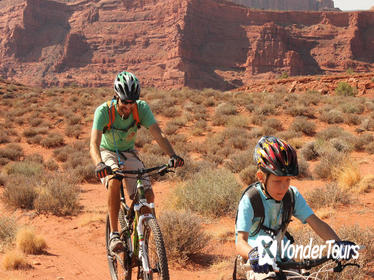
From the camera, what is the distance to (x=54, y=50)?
292 ft

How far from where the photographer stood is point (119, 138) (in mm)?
3838

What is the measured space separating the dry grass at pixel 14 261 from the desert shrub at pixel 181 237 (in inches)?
77.6

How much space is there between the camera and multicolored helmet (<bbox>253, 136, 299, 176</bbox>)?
2.28 meters

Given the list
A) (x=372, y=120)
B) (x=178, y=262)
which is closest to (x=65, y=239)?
(x=178, y=262)

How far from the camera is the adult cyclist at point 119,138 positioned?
3461mm

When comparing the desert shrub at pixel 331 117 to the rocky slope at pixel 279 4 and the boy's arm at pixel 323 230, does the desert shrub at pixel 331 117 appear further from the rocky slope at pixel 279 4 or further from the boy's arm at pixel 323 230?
the rocky slope at pixel 279 4

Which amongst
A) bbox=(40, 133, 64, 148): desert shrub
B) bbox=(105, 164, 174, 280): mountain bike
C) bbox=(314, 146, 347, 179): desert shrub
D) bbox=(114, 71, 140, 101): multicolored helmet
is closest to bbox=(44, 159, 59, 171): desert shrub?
bbox=(40, 133, 64, 148): desert shrub

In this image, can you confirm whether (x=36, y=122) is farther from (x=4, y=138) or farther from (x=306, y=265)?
(x=306, y=265)

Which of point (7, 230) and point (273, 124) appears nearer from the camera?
point (7, 230)

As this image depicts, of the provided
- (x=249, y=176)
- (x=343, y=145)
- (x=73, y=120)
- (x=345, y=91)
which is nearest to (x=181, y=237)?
(x=249, y=176)

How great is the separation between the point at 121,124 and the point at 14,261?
104 inches

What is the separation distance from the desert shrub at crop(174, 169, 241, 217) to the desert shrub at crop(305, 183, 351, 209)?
5.02ft

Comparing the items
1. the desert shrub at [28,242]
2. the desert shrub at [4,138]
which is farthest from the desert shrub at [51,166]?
the desert shrub at [28,242]

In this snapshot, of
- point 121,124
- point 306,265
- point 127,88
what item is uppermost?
point 127,88
